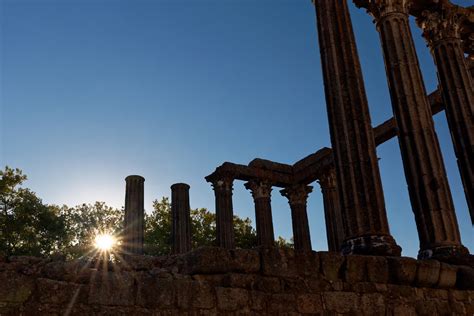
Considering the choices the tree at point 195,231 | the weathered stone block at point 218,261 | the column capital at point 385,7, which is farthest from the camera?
the tree at point 195,231

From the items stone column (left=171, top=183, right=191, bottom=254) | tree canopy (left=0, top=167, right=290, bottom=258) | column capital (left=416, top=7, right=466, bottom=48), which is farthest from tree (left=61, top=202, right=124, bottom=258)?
column capital (left=416, top=7, right=466, bottom=48)

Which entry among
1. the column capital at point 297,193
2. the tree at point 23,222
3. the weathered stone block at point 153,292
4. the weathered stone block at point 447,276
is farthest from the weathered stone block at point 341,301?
the tree at point 23,222

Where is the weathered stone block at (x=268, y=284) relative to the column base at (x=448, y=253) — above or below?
below

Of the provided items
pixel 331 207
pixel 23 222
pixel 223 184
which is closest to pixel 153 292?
pixel 223 184

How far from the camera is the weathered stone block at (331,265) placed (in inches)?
256

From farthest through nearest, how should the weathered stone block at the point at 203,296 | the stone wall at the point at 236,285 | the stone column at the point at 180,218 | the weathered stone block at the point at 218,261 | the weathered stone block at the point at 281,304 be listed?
the stone column at the point at 180,218, the weathered stone block at the point at 281,304, the weathered stone block at the point at 218,261, the weathered stone block at the point at 203,296, the stone wall at the point at 236,285

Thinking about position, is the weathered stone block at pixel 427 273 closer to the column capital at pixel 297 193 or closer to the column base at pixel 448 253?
the column base at pixel 448 253

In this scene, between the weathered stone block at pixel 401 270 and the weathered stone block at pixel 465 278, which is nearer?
the weathered stone block at pixel 401 270

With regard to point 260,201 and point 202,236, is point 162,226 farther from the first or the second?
point 260,201

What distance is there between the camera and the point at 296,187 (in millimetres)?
27578

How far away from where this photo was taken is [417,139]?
38.0 ft

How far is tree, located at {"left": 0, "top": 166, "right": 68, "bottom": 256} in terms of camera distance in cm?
3703

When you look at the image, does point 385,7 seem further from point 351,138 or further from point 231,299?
point 231,299

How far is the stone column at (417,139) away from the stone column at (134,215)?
13672 mm
